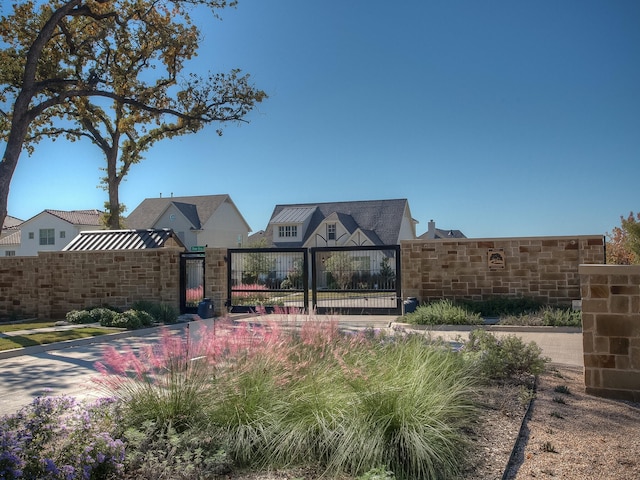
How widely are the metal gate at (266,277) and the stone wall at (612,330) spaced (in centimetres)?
1206

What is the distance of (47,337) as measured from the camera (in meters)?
12.8

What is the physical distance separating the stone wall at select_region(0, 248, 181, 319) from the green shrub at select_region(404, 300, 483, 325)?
834 cm

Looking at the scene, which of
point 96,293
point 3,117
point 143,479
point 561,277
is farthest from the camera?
point 3,117

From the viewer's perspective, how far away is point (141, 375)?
16.1 ft

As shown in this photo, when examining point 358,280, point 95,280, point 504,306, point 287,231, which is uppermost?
point 287,231

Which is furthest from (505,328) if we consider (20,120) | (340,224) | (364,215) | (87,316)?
(364,215)

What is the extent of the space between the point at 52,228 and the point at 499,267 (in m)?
47.3

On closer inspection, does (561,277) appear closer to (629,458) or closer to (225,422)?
(629,458)

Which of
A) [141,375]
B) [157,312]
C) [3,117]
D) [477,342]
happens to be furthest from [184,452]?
[3,117]

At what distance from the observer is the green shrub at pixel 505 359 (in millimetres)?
6715

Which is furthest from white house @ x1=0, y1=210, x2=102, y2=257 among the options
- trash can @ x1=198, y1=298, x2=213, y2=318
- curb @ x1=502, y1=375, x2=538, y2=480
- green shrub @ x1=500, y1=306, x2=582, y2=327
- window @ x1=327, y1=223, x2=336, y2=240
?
curb @ x1=502, y1=375, x2=538, y2=480

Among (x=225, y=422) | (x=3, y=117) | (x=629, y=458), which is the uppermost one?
(x=3, y=117)

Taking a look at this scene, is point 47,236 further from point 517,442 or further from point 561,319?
point 517,442

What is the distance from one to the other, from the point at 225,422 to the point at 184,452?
533mm
